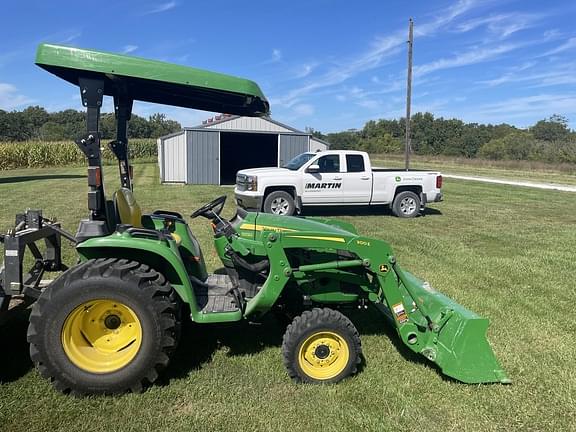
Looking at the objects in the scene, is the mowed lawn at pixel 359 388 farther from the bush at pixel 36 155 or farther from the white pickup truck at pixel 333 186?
the bush at pixel 36 155

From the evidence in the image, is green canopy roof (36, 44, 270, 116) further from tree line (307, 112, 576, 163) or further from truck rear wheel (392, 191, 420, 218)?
tree line (307, 112, 576, 163)

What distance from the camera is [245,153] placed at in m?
28.4

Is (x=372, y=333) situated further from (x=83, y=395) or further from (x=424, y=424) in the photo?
(x=83, y=395)

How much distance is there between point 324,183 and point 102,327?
9371 mm

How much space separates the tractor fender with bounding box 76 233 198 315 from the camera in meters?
3.32

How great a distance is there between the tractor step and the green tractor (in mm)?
11

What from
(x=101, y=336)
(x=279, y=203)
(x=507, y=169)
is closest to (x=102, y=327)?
(x=101, y=336)

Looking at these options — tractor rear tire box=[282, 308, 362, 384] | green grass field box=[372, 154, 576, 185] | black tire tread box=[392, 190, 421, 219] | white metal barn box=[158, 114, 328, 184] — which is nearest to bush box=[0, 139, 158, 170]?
white metal barn box=[158, 114, 328, 184]

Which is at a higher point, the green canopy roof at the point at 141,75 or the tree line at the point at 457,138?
the tree line at the point at 457,138

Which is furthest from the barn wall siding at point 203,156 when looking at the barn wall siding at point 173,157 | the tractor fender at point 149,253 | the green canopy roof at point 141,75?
the tractor fender at point 149,253

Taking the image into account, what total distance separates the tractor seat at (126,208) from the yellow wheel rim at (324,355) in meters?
1.78

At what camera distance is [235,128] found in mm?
21219

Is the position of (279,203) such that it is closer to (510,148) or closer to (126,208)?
(126,208)

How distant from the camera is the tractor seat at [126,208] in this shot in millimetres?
3801
